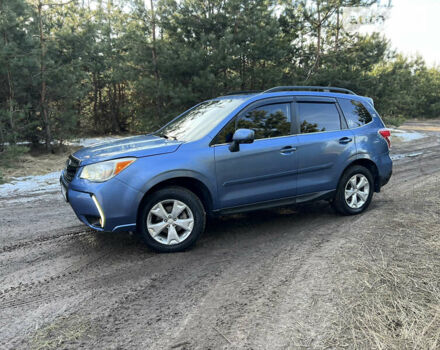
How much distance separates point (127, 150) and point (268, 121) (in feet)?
6.09

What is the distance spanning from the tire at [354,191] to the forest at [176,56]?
25.7ft

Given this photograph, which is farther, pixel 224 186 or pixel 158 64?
pixel 158 64

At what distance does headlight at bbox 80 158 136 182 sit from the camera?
3.93m

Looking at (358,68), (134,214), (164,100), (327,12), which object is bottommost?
(134,214)

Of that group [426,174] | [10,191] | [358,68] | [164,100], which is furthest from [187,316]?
[358,68]

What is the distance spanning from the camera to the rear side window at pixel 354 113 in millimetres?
5570

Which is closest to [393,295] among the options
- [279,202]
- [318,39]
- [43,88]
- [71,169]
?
[279,202]

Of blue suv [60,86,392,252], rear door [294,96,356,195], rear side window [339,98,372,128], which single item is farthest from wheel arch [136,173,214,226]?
rear side window [339,98,372,128]

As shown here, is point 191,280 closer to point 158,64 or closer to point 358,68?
point 158,64

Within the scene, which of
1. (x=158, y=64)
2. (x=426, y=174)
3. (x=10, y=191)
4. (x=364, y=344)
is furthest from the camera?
(x=158, y=64)

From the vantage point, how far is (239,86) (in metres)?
13.4

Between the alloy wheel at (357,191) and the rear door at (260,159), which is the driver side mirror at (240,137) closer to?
the rear door at (260,159)

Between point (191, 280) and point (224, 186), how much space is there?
1.27 meters

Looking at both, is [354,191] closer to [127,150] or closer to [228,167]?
[228,167]
